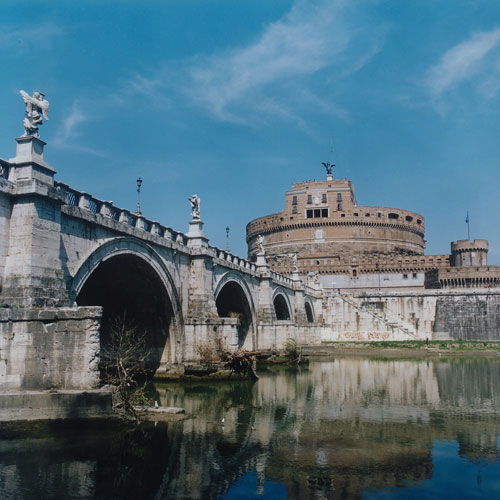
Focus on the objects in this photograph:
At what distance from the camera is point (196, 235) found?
3080 centimetres

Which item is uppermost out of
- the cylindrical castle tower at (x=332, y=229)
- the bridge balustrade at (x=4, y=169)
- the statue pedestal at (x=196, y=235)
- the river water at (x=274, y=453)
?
the cylindrical castle tower at (x=332, y=229)

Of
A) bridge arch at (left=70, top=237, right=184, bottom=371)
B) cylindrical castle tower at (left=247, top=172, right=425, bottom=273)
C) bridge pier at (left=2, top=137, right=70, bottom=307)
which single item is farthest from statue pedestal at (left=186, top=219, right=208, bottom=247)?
cylindrical castle tower at (left=247, top=172, right=425, bottom=273)

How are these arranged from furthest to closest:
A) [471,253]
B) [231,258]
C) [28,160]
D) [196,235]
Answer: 1. [471,253]
2. [231,258]
3. [196,235]
4. [28,160]

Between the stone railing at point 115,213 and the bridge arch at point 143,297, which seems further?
the bridge arch at point 143,297

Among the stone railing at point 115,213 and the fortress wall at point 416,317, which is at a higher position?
the stone railing at point 115,213

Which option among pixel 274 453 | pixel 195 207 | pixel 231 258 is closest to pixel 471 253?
pixel 231 258

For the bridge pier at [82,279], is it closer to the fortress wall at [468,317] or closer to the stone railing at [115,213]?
the stone railing at [115,213]

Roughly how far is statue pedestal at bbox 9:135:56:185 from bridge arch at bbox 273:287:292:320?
34.9 meters

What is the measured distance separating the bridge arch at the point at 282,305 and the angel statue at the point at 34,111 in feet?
115

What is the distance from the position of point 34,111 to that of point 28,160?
1530mm

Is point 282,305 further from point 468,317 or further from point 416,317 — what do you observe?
point 468,317

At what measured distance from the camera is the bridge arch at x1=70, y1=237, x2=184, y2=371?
25.7m

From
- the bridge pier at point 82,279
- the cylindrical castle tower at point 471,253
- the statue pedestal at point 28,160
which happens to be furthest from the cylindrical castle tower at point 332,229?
the statue pedestal at point 28,160

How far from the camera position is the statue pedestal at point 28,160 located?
16406 millimetres
